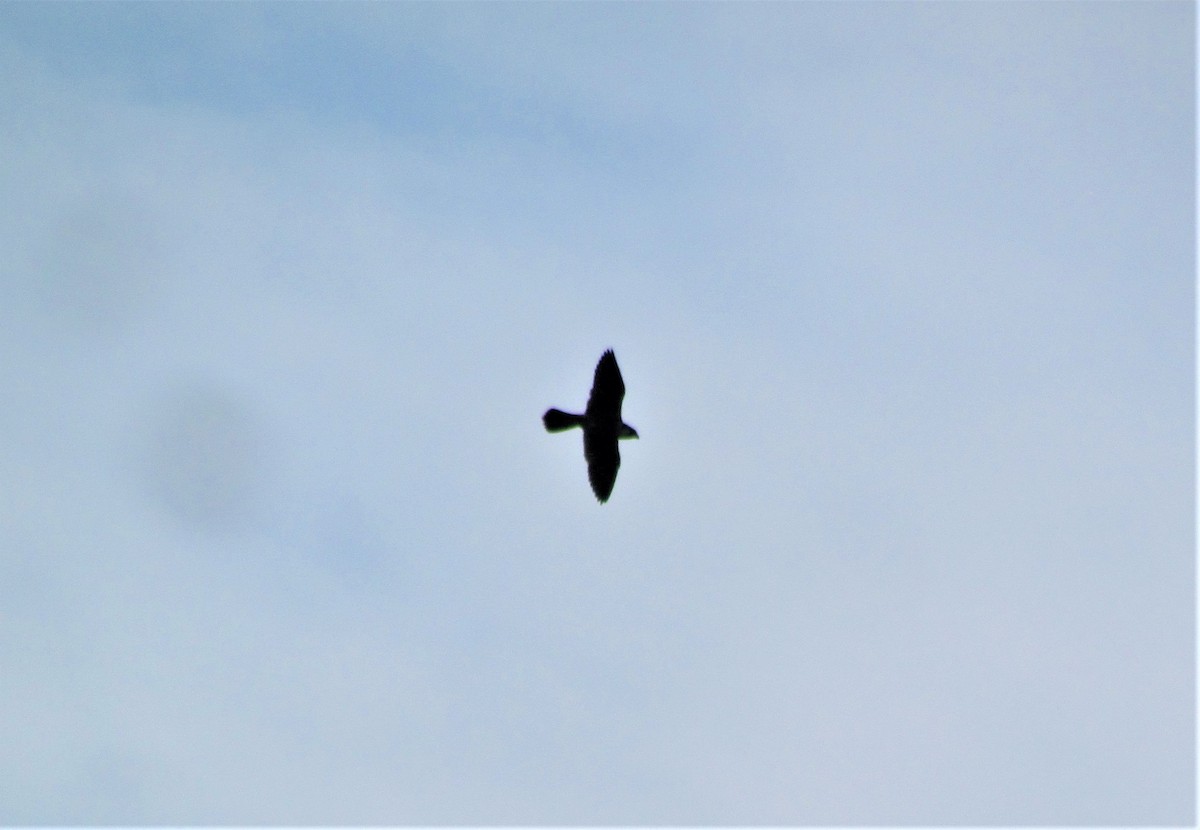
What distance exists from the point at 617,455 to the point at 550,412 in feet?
6.48

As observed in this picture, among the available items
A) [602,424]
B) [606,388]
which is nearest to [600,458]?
[602,424]

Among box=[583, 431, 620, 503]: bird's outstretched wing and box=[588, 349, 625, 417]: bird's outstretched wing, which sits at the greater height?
box=[588, 349, 625, 417]: bird's outstretched wing

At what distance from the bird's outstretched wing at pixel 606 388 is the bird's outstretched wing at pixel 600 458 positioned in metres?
0.60

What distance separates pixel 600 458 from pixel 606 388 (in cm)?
177

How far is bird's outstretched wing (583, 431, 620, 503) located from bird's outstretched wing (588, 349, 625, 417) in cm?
60

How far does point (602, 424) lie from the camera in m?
42.4

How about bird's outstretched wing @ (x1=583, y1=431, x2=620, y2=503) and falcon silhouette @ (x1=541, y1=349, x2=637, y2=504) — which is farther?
bird's outstretched wing @ (x1=583, y1=431, x2=620, y2=503)

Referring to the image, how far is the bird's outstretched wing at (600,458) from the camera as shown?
42500 mm

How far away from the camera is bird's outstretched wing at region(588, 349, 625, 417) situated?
42.0m

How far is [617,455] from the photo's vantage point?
42.9 meters

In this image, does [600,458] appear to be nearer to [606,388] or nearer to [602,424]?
[602,424]

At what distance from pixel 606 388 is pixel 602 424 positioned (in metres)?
0.92

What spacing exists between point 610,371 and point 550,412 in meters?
1.71

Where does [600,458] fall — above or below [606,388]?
below
